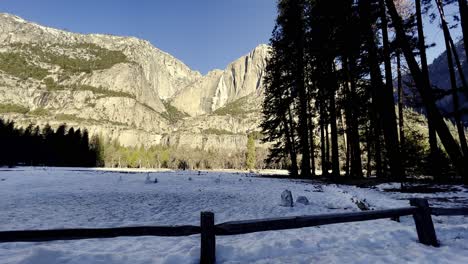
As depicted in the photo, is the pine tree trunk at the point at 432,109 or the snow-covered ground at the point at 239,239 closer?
the snow-covered ground at the point at 239,239

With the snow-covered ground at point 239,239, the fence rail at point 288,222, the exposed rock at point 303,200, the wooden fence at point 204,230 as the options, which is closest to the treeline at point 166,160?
the exposed rock at point 303,200

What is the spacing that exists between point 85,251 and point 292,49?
2731cm

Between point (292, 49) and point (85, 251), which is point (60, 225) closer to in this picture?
point (85, 251)

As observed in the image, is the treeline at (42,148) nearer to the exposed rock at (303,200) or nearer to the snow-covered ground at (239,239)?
the snow-covered ground at (239,239)

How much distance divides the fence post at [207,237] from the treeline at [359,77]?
1003cm

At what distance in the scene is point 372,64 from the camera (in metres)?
18.8

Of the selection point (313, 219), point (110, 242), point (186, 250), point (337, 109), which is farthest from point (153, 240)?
point (337, 109)

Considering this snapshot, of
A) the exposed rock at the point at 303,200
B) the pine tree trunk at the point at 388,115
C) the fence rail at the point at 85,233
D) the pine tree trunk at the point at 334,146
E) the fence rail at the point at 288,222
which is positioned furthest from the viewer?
the pine tree trunk at the point at 334,146

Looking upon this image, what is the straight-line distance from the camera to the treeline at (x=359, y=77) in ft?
45.1

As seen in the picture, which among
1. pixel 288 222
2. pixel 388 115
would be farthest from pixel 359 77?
pixel 288 222

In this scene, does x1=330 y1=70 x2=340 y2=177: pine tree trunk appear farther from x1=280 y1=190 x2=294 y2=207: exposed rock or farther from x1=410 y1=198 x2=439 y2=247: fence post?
x1=410 y1=198 x2=439 y2=247: fence post

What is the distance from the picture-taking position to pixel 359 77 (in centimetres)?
2416

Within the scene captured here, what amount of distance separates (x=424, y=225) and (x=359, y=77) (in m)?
19.5

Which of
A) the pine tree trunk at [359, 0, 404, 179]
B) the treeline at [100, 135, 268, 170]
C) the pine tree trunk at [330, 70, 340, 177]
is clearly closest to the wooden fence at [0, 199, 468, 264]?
the pine tree trunk at [359, 0, 404, 179]
